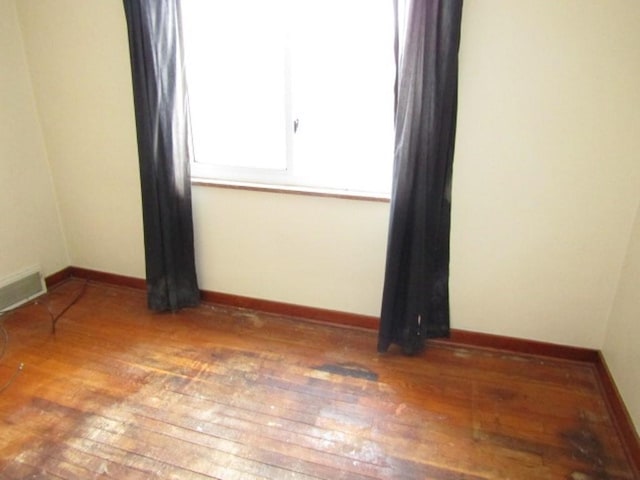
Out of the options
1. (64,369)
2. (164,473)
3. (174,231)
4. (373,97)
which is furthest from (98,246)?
(373,97)

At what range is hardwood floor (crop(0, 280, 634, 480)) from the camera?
5.05ft

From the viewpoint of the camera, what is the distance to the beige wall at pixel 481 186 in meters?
1.74

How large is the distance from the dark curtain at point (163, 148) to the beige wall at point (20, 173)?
2.96 feet

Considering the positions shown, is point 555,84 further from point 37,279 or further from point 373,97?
point 37,279

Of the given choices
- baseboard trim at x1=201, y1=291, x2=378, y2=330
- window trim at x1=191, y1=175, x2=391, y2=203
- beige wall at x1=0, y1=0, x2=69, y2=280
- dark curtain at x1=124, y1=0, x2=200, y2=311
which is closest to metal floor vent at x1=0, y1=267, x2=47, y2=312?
beige wall at x1=0, y1=0, x2=69, y2=280

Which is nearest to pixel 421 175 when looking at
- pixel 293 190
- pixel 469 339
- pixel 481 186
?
pixel 481 186

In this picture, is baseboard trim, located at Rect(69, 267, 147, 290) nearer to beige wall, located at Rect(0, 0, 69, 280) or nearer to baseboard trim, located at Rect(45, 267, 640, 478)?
baseboard trim, located at Rect(45, 267, 640, 478)

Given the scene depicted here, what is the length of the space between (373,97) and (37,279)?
247 cm

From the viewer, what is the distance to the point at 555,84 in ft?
5.77

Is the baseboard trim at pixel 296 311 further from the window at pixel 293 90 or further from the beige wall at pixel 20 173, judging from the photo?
the beige wall at pixel 20 173

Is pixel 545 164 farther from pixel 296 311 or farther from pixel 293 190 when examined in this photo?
pixel 296 311

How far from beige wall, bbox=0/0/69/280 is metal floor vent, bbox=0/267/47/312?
0.14ft

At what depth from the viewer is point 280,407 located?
182 centimetres

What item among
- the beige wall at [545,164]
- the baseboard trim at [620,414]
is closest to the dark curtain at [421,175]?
the beige wall at [545,164]
